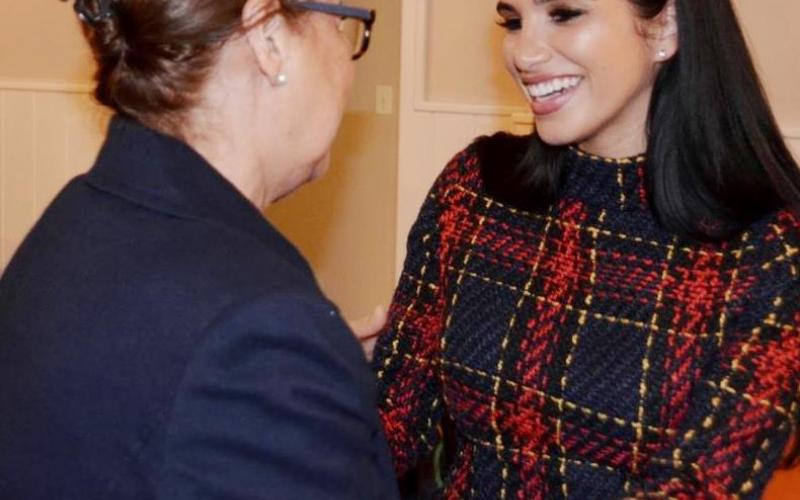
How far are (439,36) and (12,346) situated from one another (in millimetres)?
2678

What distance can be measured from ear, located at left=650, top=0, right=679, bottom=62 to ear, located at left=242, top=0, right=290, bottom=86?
746 mm

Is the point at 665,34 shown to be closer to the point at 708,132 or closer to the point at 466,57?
the point at 708,132

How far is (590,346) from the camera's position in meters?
1.49

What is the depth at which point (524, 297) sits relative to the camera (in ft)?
5.16

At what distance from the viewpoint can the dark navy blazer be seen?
80cm

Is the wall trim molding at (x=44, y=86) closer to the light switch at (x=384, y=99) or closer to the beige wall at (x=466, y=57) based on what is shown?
the light switch at (x=384, y=99)

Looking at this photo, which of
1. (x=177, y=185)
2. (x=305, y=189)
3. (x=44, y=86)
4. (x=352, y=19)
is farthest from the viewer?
(x=305, y=189)

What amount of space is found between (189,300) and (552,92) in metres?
0.87

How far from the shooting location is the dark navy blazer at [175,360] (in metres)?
0.80

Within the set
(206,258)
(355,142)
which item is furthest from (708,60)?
(355,142)

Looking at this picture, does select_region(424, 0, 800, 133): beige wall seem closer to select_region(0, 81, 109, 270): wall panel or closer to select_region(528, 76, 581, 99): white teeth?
select_region(0, 81, 109, 270): wall panel

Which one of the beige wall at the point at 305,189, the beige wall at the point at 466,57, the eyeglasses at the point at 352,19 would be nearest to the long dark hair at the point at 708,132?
the eyeglasses at the point at 352,19

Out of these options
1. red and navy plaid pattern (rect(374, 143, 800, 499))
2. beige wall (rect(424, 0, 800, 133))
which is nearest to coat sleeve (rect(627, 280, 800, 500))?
red and navy plaid pattern (rect(374, 143, 800, 499))

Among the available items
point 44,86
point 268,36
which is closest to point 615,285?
point 268,36
